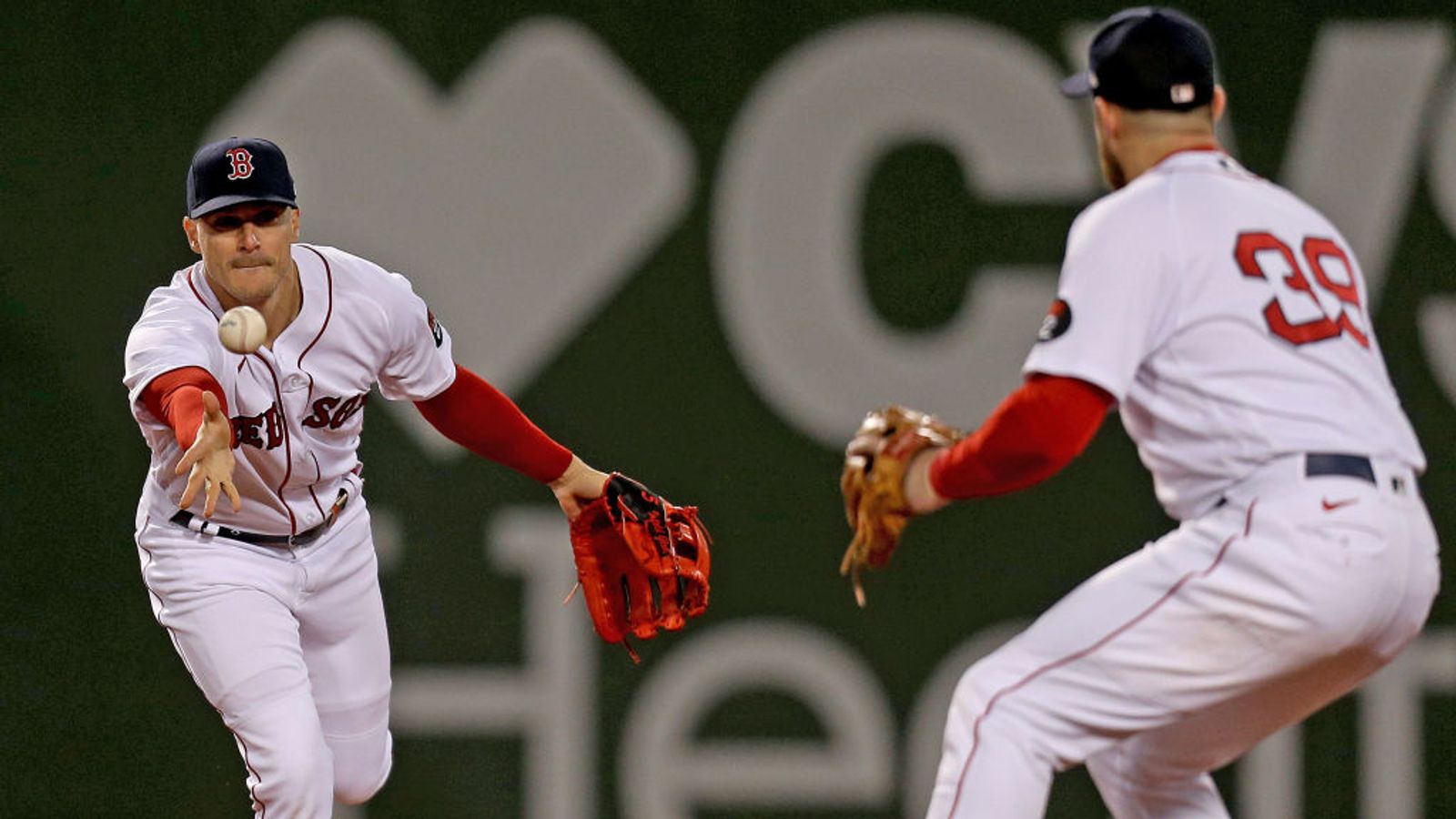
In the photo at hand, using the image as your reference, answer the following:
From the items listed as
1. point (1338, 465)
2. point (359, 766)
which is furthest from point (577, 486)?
point (1338, 465)

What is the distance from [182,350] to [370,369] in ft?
1.50

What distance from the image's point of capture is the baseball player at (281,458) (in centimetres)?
Answer: 327

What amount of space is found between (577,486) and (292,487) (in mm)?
634

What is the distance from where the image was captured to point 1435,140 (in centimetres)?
471

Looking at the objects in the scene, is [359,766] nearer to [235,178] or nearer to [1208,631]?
[235,178]

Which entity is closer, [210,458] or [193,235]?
[210,458]

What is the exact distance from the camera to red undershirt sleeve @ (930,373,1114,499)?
2633 mm

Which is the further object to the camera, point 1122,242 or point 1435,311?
point 1435,311

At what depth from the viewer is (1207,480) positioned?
2742 millimetres

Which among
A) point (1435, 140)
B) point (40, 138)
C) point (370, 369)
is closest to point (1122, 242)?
point (370, 369)

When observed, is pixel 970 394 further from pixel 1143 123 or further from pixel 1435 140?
pixel 1143 123

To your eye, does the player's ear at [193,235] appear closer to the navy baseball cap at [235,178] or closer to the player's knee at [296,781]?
the navy baseball cap at [235,178]

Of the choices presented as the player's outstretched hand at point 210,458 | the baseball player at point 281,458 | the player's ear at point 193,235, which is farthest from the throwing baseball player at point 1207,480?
the player's ear at point 193,235

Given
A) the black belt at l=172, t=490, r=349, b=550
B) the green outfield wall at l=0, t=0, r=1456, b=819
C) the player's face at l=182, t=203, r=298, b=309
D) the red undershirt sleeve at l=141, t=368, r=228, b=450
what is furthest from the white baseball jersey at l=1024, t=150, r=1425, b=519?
the green outfield wall at l=0, t=0, r=1456, b=819
